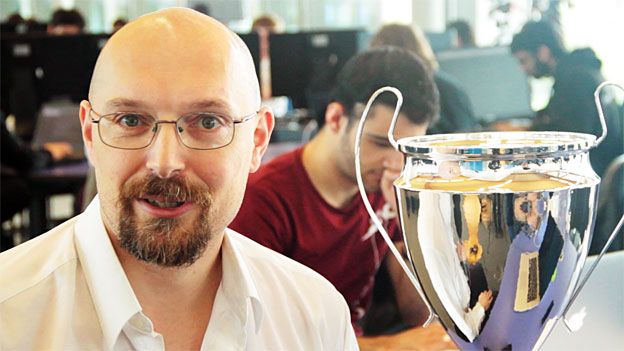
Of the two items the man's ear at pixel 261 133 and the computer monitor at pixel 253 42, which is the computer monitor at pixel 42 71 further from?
the man's ear at pixel 261 133

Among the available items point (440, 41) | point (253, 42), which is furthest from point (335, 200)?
point (253, 42)

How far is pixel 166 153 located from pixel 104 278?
0.58 ft

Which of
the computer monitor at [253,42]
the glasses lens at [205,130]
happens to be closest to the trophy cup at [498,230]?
the glasses lens at [205,130]

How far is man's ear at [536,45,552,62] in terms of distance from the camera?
223cm

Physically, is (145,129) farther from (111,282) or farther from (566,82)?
(566,82)

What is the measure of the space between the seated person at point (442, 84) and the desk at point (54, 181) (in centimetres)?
159

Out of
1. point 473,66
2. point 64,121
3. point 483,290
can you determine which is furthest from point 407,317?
point 64,121

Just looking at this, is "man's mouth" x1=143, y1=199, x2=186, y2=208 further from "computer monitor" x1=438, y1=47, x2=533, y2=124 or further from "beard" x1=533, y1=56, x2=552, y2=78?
"beard" x1=533, y1=56, x2=552, y2=78

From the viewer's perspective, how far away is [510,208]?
0.98 metres

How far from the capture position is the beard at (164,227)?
1061 mm

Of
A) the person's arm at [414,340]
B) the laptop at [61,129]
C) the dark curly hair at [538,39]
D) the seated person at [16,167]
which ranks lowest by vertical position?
the person's arm at [414,340]

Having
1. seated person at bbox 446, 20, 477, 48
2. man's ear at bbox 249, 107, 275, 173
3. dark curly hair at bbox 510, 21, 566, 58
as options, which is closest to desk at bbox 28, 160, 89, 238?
seated person at bbox 446, 20, 477, 48

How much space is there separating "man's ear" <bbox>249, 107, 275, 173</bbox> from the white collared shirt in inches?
4.3

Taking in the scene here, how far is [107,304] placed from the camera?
3.63 feet
